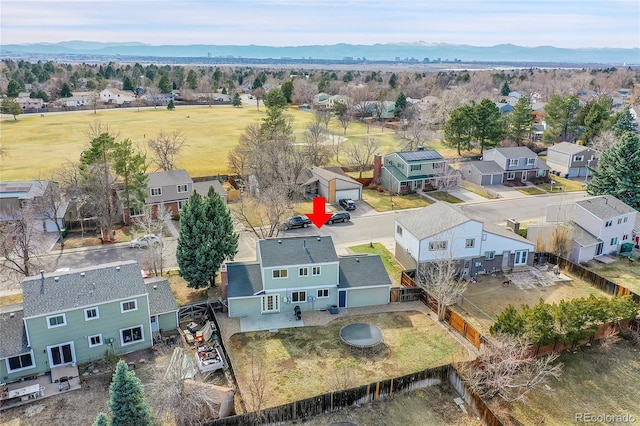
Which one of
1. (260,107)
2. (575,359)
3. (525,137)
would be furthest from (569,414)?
(260,107)

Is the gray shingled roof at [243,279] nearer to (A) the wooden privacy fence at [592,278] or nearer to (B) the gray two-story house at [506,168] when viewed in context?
(A) the wooden privacy fence at [592,278]

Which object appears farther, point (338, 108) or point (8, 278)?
point (338, 108)

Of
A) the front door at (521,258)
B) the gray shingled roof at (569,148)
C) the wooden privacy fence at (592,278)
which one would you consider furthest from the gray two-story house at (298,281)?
the gray shingled roof at (569,148)

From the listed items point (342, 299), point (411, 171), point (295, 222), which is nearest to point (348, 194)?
point (411, 171)

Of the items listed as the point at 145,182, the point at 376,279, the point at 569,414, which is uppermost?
the point at 145,182

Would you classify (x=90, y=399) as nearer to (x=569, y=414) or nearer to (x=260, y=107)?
(x=569, y=414)

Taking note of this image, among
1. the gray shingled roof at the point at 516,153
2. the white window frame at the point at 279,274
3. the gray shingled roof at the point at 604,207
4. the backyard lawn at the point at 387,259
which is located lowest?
the backyard lawn at the point at 387,259

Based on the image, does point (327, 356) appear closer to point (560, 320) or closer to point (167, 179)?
point (560, 320)
